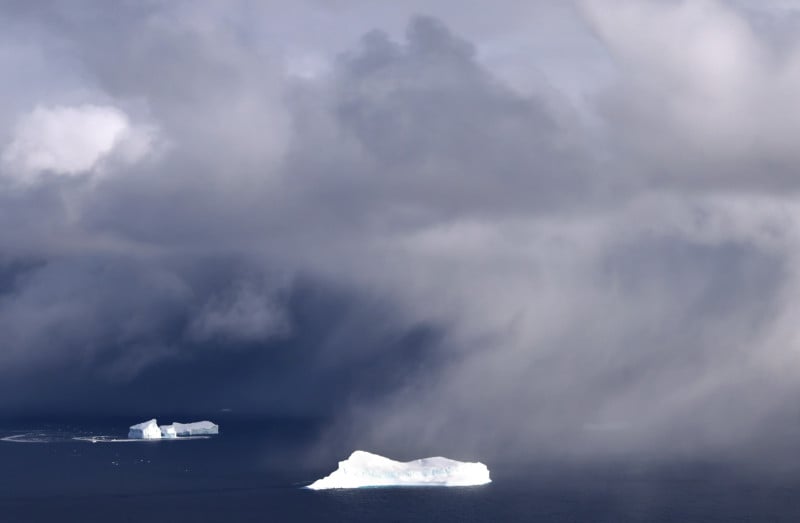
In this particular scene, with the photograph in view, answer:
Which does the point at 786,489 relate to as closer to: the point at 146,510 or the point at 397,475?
the point at 397,475

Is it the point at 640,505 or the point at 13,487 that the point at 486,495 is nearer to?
the point at 640,505

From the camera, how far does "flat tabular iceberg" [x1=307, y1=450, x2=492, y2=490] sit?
168 metres

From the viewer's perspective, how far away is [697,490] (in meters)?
165

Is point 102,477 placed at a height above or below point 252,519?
above

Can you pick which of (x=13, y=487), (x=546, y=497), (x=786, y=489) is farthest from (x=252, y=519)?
(x=786, y=489)

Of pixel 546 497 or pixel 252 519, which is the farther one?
pixel 546 497

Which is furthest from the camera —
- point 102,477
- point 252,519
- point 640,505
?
point 102,477

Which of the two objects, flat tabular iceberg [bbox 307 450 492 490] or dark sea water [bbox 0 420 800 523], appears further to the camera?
flat tabular iceberg [bbox 307 450 492 490]

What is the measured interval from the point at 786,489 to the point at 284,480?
92.3m

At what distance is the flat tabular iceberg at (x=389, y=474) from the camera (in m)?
168

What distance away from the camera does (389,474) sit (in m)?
168

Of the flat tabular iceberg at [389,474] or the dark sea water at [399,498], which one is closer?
the dark sea water at [399,498]

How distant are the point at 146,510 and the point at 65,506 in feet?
50.4

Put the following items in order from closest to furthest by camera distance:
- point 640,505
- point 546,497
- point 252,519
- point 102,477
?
point 252,519, point 640,505, point 546,497, point 102,477
